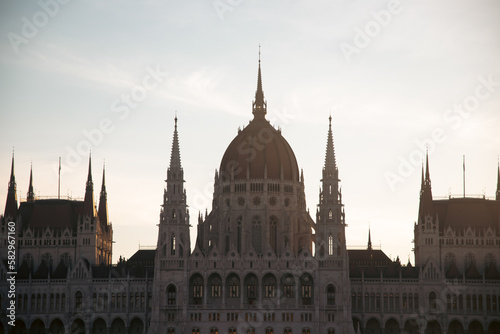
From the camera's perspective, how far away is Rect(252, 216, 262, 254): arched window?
182250 mm

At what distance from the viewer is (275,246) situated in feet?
599

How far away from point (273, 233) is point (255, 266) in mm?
14691

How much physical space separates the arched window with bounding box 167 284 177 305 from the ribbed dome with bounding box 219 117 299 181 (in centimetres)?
2417

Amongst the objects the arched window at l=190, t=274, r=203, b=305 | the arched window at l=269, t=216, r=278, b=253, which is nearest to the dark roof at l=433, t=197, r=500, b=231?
the arched window at l=269, t=216, r=278, b=253

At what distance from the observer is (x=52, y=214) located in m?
190

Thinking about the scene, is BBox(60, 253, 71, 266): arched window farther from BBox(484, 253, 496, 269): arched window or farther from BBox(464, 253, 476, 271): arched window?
BBox(484, 253, 496, 269): arched window

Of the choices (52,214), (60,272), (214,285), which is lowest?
(214,285)

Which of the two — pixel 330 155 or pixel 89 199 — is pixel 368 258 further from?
pixel 89 199

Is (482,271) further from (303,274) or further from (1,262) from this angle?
(1,262)

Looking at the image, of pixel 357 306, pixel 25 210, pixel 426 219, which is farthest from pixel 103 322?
pixel 426 219

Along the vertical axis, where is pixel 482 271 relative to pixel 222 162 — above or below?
below

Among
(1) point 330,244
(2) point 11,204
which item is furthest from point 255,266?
(2) point 11,204

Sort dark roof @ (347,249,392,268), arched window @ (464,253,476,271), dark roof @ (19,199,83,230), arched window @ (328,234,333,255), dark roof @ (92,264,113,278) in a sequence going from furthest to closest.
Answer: dark roof @ (19,199,83,230), dark roof @ (347,249,392,268), arched window @ (464,253,476,271), dark roof @ (92,264,113,278), arched window @ (328,234,333,255)

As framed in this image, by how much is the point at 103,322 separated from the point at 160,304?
1287cm
